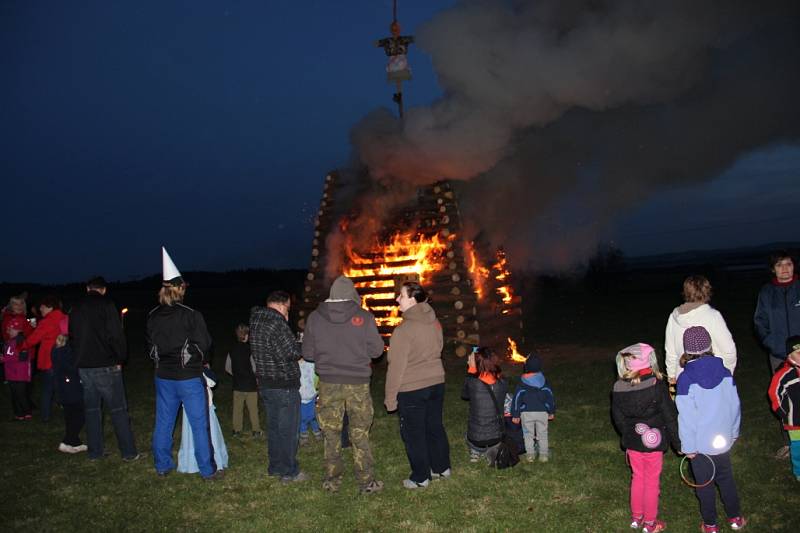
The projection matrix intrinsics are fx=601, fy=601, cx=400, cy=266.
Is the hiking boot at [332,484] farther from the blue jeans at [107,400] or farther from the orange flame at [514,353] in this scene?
the orange flame at [514,353]

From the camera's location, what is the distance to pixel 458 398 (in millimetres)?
9867

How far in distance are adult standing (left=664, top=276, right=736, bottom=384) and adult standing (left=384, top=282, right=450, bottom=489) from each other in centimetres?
217

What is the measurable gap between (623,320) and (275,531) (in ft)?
61.5

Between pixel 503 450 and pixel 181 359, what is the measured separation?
3.38 m

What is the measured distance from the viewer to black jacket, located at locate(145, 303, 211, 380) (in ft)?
19.5

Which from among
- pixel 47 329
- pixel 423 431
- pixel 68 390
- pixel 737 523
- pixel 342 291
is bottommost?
pixel 737 523

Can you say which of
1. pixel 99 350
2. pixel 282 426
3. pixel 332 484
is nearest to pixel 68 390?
pixel 99 350

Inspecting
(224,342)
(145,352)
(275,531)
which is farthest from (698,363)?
(224,342)

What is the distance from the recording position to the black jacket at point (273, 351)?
5820mm

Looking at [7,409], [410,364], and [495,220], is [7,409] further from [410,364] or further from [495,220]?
[495,220]

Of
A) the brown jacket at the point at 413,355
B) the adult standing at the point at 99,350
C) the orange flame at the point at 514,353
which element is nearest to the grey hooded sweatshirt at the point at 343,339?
the brown jacket at the point at 413,355

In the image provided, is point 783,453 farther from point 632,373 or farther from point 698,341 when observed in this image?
point 632,373

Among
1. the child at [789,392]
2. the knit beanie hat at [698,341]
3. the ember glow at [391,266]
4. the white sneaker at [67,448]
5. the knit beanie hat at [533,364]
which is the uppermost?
the ember glow at [391,266]

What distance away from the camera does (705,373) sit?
4.30 metres
